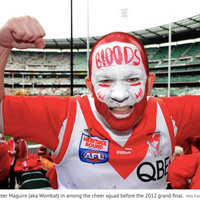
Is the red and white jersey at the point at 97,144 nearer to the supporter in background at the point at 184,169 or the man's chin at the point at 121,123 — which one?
the man's chin at the point at 121,123

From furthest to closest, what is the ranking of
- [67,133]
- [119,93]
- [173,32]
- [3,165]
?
1. [173,32]
2. [3,165]
3. [67,133]
4. [119,93]

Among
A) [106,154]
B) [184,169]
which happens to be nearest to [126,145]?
[106,154]

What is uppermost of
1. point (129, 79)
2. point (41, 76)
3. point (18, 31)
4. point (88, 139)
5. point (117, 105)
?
point (41, 76)

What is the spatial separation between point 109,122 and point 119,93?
0.63ft

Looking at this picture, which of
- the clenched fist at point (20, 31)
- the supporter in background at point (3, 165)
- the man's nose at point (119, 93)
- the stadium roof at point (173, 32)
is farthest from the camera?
the stadium roof at point (173, 32)

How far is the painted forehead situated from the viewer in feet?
3.59

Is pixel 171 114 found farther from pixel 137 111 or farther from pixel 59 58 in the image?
pixel 59 58

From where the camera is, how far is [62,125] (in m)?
1.17

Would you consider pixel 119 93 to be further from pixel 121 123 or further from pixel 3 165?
pixel 3 165

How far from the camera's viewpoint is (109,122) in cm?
111

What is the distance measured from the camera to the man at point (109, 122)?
3.54ft

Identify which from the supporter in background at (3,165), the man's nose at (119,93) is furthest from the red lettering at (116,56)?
the supporter in background at (3,165)
